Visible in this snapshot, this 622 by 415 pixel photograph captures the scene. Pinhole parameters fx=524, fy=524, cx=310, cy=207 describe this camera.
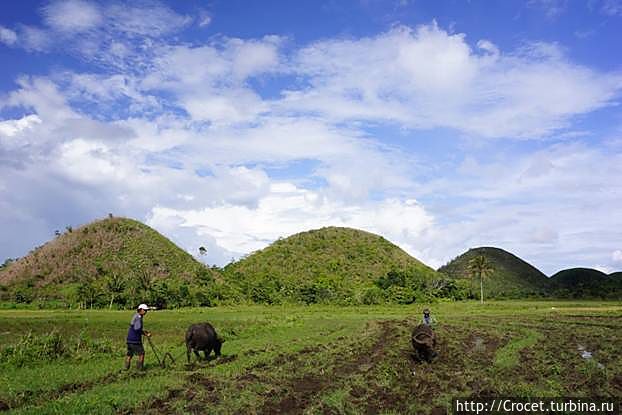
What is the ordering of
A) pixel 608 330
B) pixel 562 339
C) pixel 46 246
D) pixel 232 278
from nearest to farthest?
pixel 562 339, pixel 608 330, pixel 46 246, pixel 232 278

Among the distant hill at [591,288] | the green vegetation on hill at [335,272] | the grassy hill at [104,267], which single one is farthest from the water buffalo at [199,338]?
the distant hill at [591,288]

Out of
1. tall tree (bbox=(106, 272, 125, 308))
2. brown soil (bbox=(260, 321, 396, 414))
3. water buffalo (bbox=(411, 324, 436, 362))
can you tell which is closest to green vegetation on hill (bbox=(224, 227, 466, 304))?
tall tree (bbox=(106, 272, 125, 308))

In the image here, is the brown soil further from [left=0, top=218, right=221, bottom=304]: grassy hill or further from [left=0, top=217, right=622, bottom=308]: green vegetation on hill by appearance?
[left=0, top=218, right=221, bottom=304]: grassy hill

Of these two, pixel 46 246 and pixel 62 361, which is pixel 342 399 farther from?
pixel 46 246

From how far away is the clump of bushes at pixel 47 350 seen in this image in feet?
65.6

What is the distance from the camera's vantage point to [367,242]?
106062mm

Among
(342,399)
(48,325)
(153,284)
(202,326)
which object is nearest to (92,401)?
(342,399)

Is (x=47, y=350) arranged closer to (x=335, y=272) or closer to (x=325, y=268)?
(x=335, y=272)

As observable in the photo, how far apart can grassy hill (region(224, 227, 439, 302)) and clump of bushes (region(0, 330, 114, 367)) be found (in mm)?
49378

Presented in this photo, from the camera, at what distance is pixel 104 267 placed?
7075 cm

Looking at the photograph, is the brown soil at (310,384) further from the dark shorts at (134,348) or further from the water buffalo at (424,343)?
the dark shorts at (134,348)

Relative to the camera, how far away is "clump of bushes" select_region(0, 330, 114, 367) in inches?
787

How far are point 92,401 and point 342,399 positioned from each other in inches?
245

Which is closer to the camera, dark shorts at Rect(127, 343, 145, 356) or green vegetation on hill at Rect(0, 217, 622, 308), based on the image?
dark shorts at Rect(127, 343, 145, 356)
